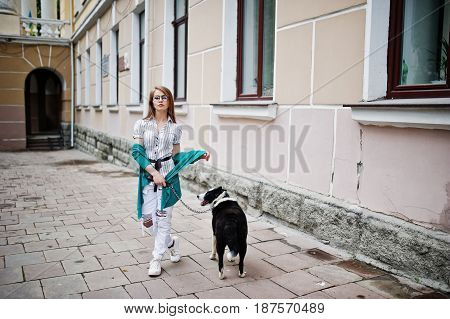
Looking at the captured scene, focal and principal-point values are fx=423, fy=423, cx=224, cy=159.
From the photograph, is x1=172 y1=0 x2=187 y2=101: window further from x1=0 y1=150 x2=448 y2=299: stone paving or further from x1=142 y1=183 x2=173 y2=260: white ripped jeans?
x1=142 y1=183 x2=173 y2=260: white ripped jeans

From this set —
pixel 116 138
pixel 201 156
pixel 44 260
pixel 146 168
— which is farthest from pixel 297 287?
pixel 116 138

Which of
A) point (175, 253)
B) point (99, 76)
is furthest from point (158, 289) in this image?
point (99, 76)

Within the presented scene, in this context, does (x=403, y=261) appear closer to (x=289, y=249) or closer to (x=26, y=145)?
(x=289, y=249)

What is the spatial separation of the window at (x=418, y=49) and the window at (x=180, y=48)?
476 cm

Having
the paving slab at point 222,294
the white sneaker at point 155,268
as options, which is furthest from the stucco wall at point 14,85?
the paving slab at point 222,294

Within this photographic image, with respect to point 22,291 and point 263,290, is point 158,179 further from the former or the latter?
point 22,291

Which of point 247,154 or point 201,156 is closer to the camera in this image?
point 201,156

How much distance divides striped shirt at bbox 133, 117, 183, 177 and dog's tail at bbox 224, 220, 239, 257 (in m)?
0.75

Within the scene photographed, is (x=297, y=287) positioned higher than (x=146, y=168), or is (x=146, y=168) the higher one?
(x=146, y=168)

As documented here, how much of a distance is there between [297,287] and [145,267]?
1350mm

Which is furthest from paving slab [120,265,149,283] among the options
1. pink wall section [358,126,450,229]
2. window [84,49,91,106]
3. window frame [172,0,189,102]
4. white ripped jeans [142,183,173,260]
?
window [84,49,91,106]

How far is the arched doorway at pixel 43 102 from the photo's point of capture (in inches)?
752

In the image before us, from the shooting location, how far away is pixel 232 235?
326cm

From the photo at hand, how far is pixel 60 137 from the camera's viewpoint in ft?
58.5
